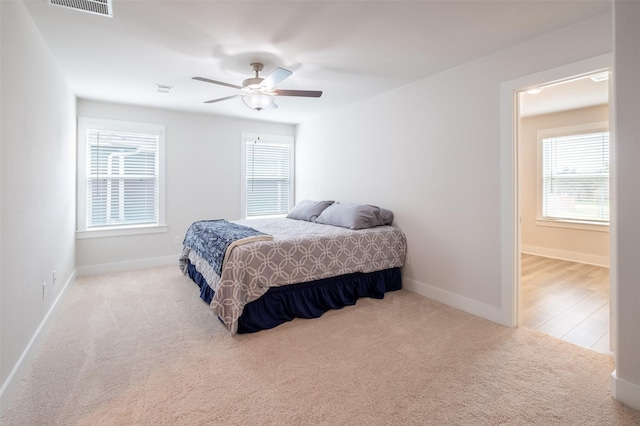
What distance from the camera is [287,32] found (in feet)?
8.18

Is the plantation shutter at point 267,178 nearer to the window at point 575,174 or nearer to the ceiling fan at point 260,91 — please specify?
the ceiling fan at point 260,91

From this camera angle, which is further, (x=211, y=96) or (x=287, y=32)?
(x=211, y=96)

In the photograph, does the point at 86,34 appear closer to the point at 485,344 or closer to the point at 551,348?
the point at 485,344

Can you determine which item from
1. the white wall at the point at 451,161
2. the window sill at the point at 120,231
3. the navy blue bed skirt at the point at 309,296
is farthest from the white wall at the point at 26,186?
the white wall at the point at 451,161

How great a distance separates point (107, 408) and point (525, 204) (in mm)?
6605

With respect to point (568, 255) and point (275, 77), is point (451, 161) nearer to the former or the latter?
point (275, 77)

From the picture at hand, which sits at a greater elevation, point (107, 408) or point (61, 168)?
point (61, 168)

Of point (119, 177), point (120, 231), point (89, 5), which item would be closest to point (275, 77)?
point (89, 5)

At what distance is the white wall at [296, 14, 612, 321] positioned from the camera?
108 inches

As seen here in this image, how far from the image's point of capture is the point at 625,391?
1.83 meters

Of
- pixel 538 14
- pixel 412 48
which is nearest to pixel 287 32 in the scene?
pixel 412 48

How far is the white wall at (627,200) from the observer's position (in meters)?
1.78

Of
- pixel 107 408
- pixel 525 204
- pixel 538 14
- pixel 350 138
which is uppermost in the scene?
pixel 538 14

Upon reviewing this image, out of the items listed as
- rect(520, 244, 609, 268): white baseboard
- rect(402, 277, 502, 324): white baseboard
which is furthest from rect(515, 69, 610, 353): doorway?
rect(402, 277, 502, 324): white baseboard
